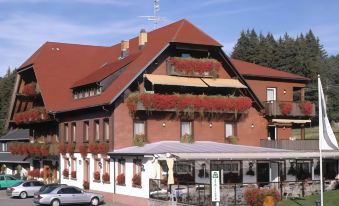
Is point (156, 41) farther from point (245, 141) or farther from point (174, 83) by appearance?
point (245, 141)

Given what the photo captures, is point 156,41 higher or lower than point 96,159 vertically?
higher

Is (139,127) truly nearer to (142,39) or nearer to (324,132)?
(142,39)

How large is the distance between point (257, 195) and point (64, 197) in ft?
44.8

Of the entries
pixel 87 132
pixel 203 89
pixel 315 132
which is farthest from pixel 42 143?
pixel 315 132

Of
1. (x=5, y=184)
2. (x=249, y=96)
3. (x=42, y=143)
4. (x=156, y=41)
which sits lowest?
(x=5, y=184)

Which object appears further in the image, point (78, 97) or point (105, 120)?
point (78, 97)

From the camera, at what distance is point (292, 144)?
4544 centimetres

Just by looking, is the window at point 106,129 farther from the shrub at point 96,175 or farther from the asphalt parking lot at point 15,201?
the asphalt parking lot at point 15,201

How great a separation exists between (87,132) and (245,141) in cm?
1276

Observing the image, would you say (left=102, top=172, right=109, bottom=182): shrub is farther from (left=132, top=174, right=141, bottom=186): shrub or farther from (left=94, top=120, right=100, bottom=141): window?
(left=132, top=174, right=141, bottom=186): shrub

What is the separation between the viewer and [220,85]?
4353 cm

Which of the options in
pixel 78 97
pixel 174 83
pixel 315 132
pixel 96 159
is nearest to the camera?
pixel 174 83

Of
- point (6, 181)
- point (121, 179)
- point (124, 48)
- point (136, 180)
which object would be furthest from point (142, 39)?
point (6, 181)

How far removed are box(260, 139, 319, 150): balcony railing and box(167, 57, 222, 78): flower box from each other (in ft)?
23.7
